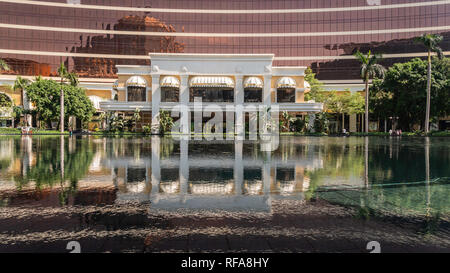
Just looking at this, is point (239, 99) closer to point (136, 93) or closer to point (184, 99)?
point (184, 99)

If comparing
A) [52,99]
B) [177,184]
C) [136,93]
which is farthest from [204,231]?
[52,99]

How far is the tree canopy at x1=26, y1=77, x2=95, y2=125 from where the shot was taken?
4794cm

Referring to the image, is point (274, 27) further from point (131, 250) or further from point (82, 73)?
point (131, 250)

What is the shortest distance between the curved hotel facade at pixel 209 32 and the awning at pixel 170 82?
1785cm

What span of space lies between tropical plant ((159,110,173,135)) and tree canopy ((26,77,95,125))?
15.6m

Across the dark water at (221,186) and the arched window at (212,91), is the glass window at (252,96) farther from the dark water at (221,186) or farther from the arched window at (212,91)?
the dark water at (221,186)

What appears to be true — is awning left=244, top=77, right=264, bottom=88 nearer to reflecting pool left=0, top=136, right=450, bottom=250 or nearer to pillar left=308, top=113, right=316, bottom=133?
pillar left=308, top=113, right=316, bottom=133

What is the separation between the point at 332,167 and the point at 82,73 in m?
65.5

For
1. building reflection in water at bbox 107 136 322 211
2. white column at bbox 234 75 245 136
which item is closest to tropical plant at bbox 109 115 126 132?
white column at bbox 234 75 245 136

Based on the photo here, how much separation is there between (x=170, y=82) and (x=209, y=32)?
88.1ft

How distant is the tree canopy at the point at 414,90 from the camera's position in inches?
1786

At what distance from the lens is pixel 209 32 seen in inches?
2709
